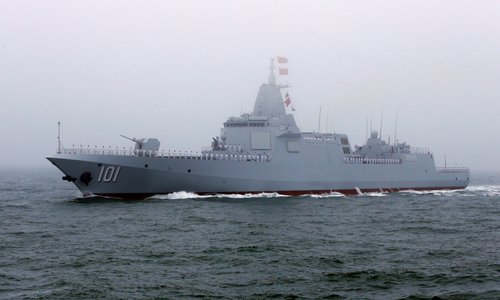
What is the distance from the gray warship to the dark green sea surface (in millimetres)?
2529

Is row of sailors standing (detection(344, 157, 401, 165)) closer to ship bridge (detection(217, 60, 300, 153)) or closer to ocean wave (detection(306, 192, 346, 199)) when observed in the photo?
ocean wave (detection(306, 192, 346, 199))

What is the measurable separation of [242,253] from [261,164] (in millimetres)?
18969

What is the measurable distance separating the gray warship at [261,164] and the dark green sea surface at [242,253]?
8.30 feet

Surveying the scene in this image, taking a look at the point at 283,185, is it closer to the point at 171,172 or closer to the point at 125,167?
the point at 171,172

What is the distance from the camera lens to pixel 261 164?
3512cm

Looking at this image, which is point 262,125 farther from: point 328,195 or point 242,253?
point 242,253

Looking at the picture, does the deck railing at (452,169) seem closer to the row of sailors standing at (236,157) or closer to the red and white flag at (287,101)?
the red and white flag at (287,101)

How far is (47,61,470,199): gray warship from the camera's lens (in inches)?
1196

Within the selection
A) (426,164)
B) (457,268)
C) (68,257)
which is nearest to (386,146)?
(426,164)

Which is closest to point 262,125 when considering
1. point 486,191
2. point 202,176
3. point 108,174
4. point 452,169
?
point 202,176

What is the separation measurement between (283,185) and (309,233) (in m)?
15.7

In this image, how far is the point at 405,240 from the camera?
19.1m

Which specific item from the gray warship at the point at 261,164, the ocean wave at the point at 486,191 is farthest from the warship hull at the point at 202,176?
the ocean wave at the point at 486,191

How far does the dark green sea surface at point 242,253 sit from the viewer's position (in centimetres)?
1221
